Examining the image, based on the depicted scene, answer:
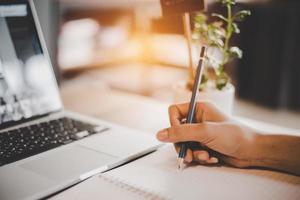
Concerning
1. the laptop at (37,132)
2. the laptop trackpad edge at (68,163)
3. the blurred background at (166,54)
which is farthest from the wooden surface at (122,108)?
the blurred background at (166,54)

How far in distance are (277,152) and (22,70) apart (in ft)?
1.96

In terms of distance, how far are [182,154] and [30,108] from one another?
0.41 metres

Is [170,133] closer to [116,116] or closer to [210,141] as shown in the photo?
[210,141]

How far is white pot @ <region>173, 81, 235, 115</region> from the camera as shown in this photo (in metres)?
0.84

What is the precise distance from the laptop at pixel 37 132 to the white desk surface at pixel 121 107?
109 millimetres

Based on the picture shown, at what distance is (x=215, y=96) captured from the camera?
0.84 m

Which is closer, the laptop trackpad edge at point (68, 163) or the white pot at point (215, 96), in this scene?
the laptop trackpad edge at point (68, 163)

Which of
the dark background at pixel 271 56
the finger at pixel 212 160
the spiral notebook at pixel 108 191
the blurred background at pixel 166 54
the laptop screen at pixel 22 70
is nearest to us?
the spiral notebook at pixel 108 191

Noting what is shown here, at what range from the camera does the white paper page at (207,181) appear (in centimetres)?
53

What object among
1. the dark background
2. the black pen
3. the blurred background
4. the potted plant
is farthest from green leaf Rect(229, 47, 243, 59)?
Answer: the dark background

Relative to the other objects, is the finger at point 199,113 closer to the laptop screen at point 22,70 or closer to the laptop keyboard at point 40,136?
the laptop keyboard at point 40,136

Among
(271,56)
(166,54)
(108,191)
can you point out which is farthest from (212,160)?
(271,56)

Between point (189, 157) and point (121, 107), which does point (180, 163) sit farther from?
point (121, 107)

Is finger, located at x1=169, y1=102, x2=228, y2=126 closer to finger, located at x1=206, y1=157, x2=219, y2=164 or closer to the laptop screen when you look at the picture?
finger, located at x1=206, y1=157, x2=219, y2=164
